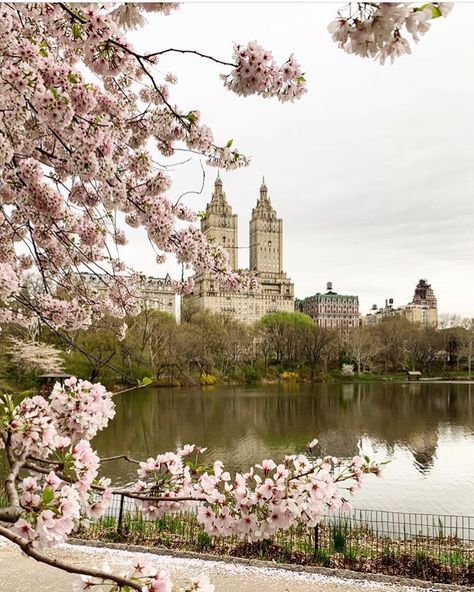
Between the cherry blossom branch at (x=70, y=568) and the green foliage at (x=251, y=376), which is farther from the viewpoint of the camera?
the green foliage at (x=251, y=376)

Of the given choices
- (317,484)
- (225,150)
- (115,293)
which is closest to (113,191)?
(225,150)

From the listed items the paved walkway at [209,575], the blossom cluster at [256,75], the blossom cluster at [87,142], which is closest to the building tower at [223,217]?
the paved walkway at [209,575]

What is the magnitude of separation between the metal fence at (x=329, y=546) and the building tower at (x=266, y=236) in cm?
11710

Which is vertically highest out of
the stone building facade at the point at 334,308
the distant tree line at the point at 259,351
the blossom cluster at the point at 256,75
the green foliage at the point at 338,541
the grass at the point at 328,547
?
the stone building facade at the point at 334,308

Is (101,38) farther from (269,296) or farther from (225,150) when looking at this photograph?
(269,296)

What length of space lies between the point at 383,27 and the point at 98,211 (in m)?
3.57

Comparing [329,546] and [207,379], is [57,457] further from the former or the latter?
[207,379]

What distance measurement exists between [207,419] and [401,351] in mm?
53889

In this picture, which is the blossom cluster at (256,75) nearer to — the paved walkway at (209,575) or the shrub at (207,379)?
the paved walkway at (209,575)

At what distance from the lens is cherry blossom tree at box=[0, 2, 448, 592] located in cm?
184

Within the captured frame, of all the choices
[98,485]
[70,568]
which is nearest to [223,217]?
[98,485]

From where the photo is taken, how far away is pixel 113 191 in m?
3.79

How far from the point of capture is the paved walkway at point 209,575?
6086 millimetres

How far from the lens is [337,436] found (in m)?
19.4
